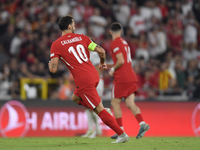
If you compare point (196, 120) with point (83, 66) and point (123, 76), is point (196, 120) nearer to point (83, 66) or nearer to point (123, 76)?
point (123, 76)

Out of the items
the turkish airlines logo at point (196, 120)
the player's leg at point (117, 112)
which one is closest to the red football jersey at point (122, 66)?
the player's leg at point (117, 112)

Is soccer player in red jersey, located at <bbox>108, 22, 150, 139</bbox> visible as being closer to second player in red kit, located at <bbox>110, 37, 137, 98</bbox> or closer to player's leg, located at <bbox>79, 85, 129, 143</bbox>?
second player in red kit, located at <bbox>110, 37, 137, 98</bbox>

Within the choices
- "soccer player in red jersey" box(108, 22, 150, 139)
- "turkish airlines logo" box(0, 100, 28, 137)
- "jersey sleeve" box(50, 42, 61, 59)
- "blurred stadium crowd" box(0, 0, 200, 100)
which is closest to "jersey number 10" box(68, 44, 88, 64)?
"jersey sleeve" box(50, 42, 61, 59)

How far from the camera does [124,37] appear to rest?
1417 centimetres

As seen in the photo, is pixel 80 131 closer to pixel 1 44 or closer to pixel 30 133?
pixel 30 133

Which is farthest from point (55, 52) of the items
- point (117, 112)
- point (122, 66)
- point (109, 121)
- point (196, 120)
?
point (196, 120)

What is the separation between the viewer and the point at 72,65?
6090 mm

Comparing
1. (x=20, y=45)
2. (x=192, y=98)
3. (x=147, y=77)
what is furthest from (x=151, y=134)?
(x=20, y=45)

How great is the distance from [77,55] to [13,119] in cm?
443

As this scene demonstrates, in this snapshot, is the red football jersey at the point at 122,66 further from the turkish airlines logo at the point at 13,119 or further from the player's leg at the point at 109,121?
the turkish airlines logo at the point at 13,119

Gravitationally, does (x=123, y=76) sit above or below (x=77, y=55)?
below

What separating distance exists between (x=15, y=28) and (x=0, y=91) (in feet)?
9.22

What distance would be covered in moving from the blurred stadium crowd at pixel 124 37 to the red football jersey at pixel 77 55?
17.5 ft

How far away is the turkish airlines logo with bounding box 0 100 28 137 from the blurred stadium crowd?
1.20 m
